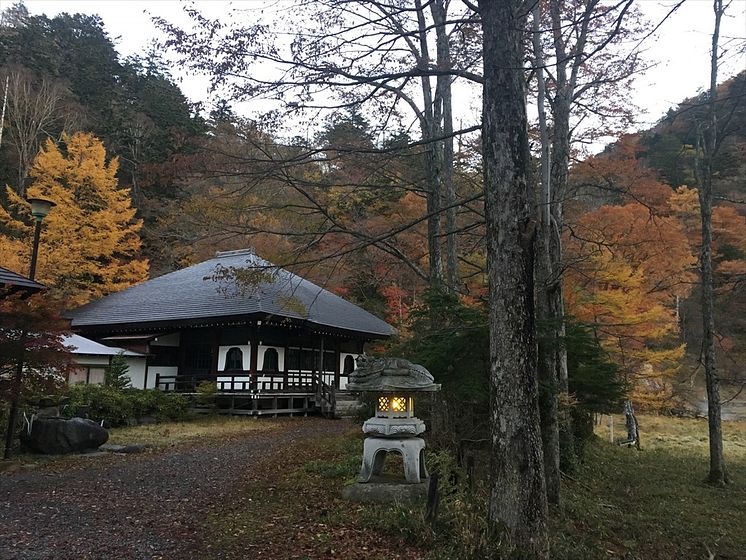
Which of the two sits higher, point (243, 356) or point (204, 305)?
point (204, 305)

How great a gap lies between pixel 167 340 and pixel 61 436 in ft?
34.5

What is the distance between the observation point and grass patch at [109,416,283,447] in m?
11.8

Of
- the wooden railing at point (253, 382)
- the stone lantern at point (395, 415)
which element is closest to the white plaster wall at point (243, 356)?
the wooden railing at point (253, 382)

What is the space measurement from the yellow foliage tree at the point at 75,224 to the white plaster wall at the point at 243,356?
27.9ft

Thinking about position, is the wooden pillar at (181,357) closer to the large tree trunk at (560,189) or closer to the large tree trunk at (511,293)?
the large tree trunk at (560,189)

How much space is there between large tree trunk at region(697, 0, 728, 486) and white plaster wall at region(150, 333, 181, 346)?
17395 millimetres

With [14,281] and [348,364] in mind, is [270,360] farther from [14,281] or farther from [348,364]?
[14,281]


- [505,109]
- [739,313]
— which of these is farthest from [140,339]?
[739,313]

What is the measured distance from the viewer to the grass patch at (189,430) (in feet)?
38.7

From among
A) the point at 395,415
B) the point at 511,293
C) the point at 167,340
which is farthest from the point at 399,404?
the point at 167,340

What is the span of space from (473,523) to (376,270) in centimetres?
1592

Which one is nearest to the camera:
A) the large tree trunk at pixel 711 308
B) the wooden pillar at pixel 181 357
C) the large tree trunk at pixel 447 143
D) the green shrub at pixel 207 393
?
the large tree trunk at pixel 447 143

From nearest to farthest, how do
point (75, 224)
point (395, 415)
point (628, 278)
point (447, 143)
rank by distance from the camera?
1. point (395, 415)
2. point (447, 143)
3. point (628, 278)
4. point (75, 224)

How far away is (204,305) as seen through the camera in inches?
743
